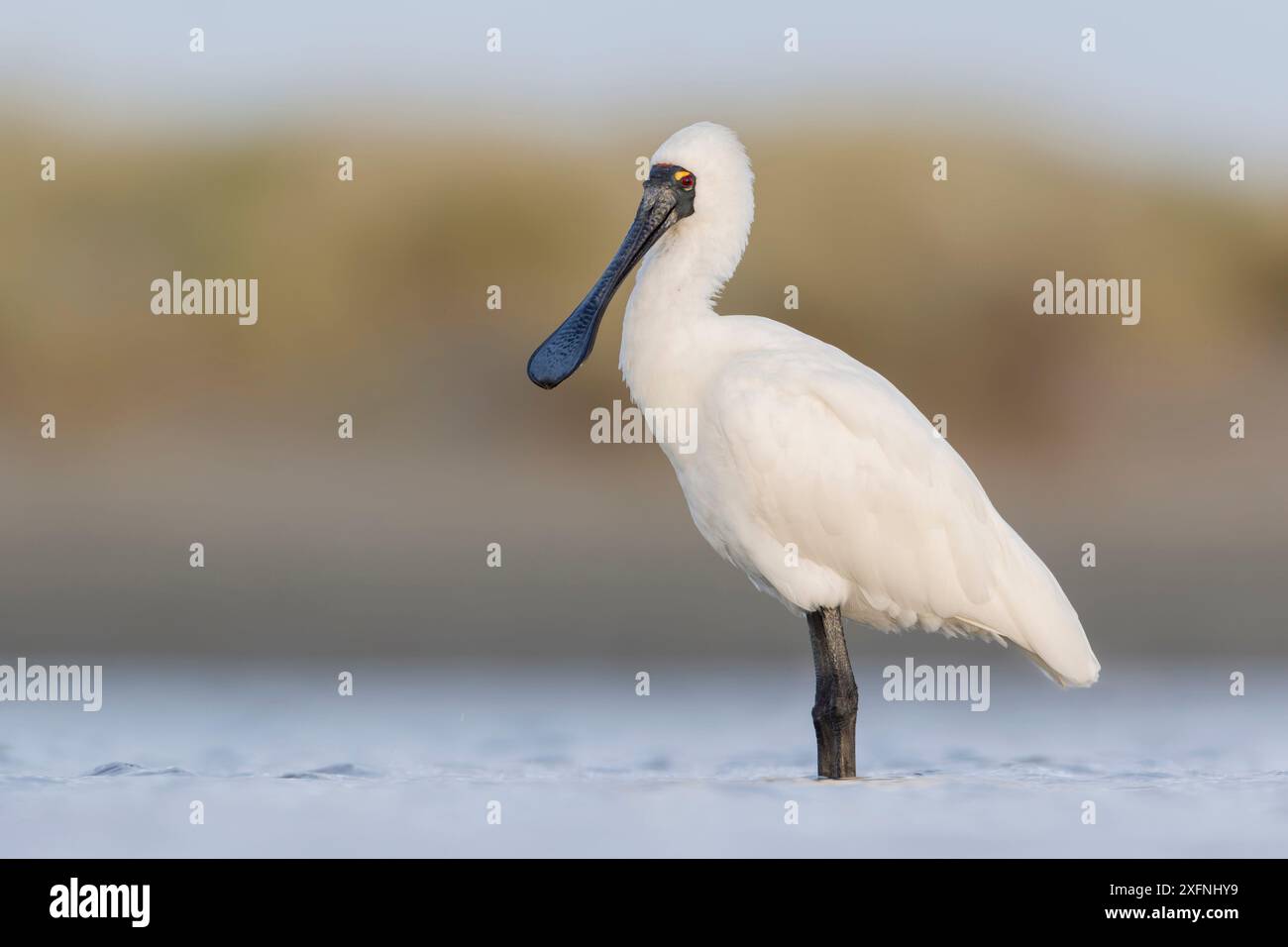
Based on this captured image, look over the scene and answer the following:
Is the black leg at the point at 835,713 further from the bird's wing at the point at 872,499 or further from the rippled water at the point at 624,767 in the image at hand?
the bird's wing at the point at 872,499

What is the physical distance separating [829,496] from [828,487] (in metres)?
0.05

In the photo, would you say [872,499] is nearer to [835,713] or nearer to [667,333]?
[835,713]

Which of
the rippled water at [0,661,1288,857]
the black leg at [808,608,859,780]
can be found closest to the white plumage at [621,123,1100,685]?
the black leg at [808,608,859,780]

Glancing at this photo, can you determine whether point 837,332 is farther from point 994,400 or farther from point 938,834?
point 938,834

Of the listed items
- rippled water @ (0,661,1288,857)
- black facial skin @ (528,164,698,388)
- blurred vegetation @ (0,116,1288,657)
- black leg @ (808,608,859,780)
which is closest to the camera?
rippled water @ (0,661,1288,857)

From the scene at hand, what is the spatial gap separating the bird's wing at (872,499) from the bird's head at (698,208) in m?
0.50

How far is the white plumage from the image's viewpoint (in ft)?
37.9

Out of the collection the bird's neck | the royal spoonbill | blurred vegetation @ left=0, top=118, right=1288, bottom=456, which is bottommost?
the royal spoonbill

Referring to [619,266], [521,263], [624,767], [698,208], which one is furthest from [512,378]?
[698,208]

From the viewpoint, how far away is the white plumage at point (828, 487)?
11.6 meters

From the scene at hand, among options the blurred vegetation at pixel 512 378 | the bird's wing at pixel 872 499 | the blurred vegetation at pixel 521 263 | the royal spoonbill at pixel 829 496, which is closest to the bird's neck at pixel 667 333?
the royal spoonbill at pixel 829 496

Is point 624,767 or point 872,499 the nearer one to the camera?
point 872,499

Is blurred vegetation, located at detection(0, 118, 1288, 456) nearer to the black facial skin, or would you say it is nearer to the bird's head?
the black facial skin

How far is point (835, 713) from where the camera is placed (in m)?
11.7
